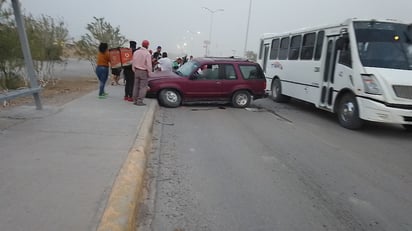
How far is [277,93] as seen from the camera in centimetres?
1581

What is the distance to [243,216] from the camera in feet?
14.2

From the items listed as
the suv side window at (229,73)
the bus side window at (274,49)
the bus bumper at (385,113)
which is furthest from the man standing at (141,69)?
the bus side window at (274,49)

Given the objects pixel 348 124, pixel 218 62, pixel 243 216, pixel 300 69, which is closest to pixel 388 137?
pixel 348 124

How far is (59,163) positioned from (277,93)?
11.8m

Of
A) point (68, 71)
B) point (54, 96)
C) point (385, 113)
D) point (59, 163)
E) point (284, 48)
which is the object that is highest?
point (284, 48)

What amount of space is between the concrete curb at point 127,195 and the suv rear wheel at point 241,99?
7199 millimetres

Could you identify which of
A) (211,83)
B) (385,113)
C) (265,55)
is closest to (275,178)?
(385,113)

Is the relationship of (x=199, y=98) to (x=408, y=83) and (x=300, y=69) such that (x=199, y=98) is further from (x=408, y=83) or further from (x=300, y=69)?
(x=408, y=83)

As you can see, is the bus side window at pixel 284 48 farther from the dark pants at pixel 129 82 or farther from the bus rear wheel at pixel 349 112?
the dark pants at pixel 129 82

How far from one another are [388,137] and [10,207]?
8.62m

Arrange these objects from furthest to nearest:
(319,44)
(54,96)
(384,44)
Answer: (54,96), (319,44), (384,44)

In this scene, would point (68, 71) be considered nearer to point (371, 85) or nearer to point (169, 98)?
point (169, 98)

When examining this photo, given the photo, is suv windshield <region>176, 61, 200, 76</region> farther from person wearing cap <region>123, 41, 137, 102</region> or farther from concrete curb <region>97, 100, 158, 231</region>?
concrete curb <region>97, 100, 158, 231</region>

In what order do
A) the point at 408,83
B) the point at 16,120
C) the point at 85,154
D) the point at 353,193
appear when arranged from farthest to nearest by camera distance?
the point at 408,83 < the point at 16,120 < the point at 85,154 < the point at 353,193
